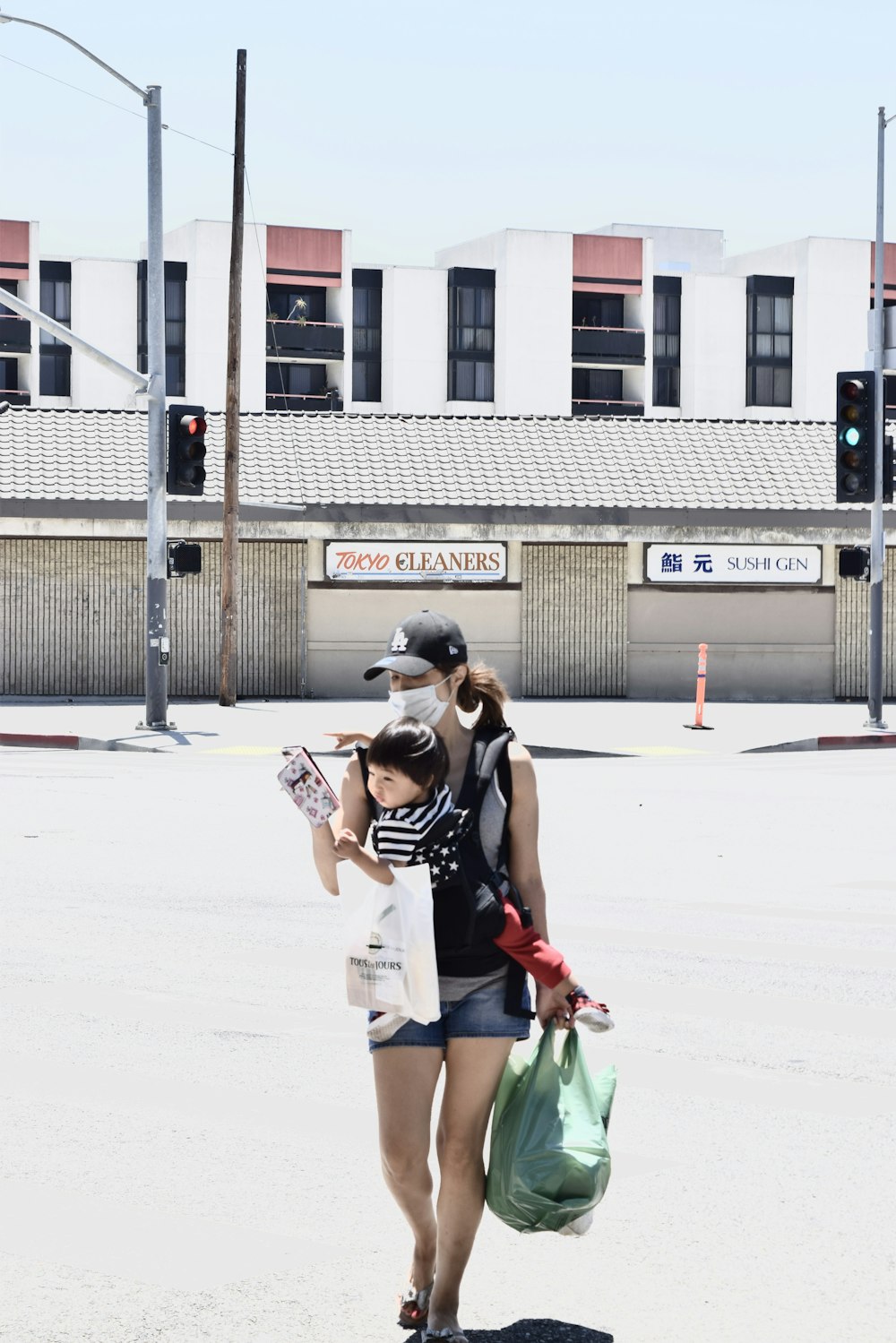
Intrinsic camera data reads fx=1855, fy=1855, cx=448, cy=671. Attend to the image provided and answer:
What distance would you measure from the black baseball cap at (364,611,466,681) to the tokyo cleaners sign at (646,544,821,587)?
30.0m

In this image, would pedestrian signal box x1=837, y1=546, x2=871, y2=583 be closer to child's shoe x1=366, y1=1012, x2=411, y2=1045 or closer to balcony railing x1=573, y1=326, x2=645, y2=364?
child's shoe x1=366, y1=1012, x2=411, y2=1045

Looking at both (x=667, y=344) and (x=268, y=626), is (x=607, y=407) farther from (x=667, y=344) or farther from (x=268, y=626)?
(x=268, y=626)

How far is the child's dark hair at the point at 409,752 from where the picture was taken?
14.4 feet

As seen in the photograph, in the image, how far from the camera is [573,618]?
34.3m

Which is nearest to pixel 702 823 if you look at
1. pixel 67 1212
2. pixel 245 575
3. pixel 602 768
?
pixel 602 768

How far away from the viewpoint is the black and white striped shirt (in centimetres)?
436

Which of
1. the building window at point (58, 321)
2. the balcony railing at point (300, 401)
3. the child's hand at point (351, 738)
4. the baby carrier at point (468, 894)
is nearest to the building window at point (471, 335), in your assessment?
the balcony railing at point (300, 401)

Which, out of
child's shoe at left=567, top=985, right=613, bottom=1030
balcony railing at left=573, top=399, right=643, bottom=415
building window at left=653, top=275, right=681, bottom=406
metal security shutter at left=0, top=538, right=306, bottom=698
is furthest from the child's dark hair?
building window at left=653, top=275, right=681, bottom=406

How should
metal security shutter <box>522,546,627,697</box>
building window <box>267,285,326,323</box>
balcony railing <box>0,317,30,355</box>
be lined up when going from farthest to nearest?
building window <box>267,285,326,323</box> < balcony railing <box>0,317,30,355</box> < metal security shutter <box>522,546,627,697</box>

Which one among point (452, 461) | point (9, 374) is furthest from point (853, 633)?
point (9, 374)

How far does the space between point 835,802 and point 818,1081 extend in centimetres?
1125

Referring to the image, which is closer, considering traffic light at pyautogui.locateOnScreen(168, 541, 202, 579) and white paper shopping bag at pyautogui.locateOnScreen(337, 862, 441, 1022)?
white paper shopping bag at pyautogui.locateOnScreen(337, 862, 441, 1022)

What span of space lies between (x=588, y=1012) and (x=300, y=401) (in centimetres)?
7397

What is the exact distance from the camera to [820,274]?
265ft
